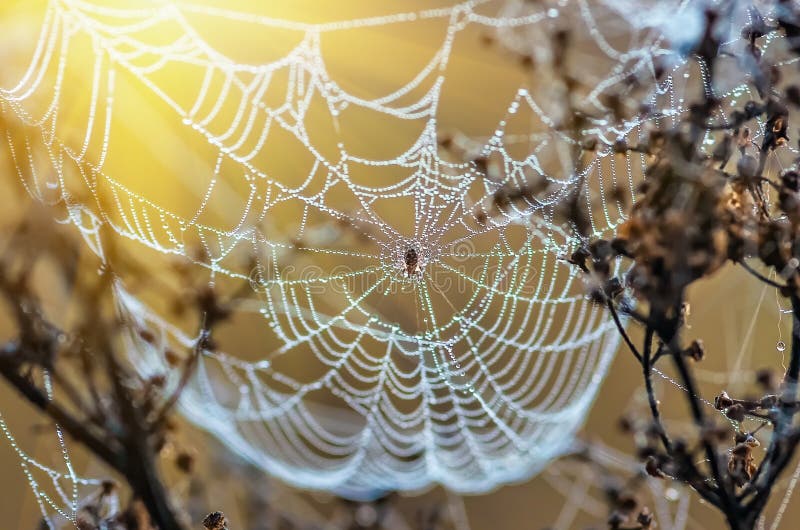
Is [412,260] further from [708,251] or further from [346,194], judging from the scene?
[708,251]

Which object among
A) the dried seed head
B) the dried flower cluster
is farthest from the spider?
the dried seed head

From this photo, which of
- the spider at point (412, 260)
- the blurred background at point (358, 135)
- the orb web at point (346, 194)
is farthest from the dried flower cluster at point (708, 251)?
the spider at point (412, 260)

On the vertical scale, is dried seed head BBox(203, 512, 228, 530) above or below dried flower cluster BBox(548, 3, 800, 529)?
below

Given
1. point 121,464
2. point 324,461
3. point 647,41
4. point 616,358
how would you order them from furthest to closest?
point 616,358
point 324,461
point 647,41
point 121,464

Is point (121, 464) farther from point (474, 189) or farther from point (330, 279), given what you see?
point (474, 189)

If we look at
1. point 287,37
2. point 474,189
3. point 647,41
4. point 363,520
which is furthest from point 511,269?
point 363,520

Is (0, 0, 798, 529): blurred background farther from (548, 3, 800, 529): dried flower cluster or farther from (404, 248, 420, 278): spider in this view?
(548, 3, 800, 529): dried flower cluster

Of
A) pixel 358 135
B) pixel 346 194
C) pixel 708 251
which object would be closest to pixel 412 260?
pixel 346 194

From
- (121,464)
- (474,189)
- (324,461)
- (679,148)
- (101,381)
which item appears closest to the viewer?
(121,464)
